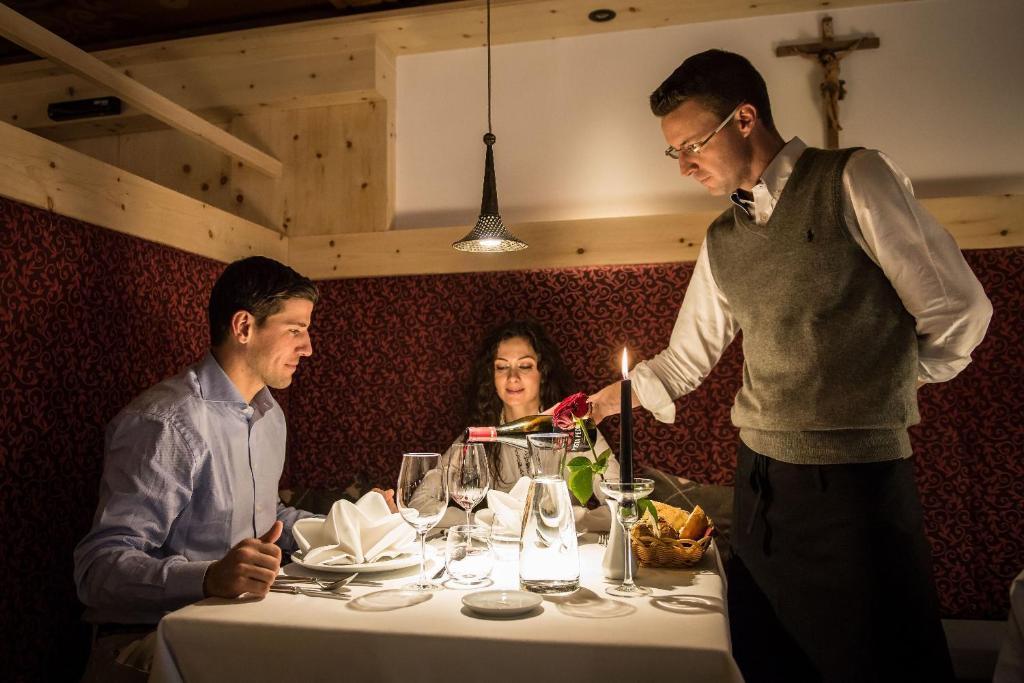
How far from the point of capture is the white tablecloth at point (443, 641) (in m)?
1.03

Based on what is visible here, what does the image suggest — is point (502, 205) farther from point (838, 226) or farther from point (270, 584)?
point (270, 584)

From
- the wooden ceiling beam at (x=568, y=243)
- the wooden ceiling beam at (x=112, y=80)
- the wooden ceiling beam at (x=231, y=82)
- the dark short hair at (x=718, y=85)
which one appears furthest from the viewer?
the wooden ceiling beam at (x=231, y=82)

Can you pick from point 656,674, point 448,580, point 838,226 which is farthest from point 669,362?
point 656,674

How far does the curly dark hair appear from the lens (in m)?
2.85

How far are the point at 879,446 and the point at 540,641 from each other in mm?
886

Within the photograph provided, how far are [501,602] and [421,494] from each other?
0.26m

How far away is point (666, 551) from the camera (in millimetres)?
1497

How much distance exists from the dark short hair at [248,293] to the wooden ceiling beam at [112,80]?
84cm

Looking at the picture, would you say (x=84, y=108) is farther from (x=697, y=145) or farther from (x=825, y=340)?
(x=825, y=340)

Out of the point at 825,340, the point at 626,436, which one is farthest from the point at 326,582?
the point at 825,340

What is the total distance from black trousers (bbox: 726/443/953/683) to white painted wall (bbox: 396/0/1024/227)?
5.75 ft

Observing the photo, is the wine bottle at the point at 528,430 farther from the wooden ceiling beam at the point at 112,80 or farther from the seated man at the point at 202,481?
the wooden ceiling beam at the point at 112,80

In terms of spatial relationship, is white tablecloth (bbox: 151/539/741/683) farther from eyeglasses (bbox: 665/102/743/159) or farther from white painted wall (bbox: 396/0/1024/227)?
white painted wall (bbox: 396/0/1024/227)

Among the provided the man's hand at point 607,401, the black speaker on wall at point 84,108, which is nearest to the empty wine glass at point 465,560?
the man's hand at point 607,401
